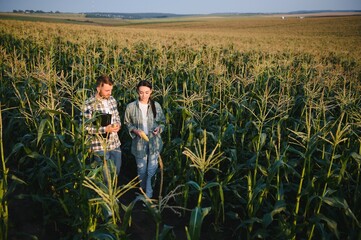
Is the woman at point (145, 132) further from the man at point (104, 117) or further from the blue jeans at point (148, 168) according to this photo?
the man at point (104, 117)

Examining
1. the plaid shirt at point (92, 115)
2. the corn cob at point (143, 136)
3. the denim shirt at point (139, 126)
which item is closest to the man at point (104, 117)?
the plaid shirt at point (92, 115)

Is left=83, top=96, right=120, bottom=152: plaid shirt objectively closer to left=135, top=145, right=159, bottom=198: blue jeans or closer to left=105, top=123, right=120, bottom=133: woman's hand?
left=105, top=123, right=120, bottom=133: woman's hand

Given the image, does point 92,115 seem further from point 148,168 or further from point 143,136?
point 148,168

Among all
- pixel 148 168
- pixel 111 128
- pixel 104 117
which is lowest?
pixel 148 168

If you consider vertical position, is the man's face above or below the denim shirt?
above

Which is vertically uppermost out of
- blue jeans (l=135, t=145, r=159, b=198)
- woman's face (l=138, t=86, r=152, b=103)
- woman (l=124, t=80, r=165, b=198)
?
woman's face (l=138, t=86, r=152, b=103)

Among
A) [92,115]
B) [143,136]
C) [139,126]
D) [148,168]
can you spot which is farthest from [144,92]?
[148,168]

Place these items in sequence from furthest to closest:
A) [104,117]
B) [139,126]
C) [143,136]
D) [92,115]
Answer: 1. [139,126]
2. [143,136]
3. [104,117]
4. [92,115]

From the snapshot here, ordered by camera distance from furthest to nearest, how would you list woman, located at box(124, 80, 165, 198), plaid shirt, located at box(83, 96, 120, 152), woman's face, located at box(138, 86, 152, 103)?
woman, located at box(124, 80, 165, 198)
woman's face, located at box(138, 86, 152, 103)
plaid shirt, located at box(83, 96, 120, 152)

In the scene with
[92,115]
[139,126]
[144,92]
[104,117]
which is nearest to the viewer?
[92,115]

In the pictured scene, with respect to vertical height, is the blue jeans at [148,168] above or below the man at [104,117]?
below

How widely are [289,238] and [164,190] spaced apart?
2.15 meters

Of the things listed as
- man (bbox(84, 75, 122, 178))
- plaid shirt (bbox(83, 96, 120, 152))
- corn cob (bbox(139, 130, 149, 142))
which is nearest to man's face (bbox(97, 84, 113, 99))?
man (bbox(84, 75, 122, 178))

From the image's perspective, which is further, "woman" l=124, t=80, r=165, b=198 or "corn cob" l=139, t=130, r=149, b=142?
"woman" l=124, t=80, r=165, b=198
